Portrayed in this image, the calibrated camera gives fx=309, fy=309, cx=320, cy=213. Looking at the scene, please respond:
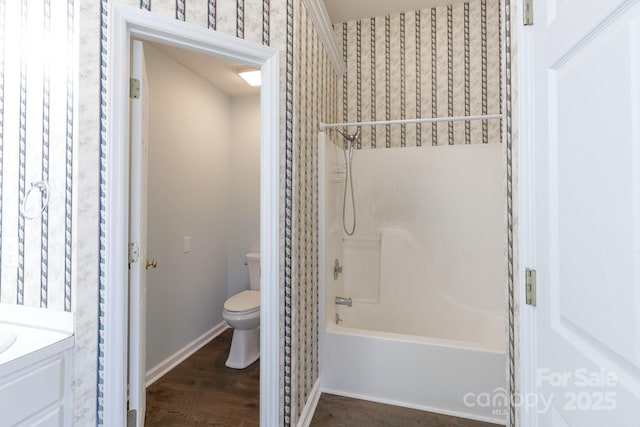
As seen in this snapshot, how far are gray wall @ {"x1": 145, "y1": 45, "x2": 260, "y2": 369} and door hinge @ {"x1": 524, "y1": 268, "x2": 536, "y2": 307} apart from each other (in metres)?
2.34

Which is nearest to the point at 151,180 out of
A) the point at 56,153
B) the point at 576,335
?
the point at 56,153

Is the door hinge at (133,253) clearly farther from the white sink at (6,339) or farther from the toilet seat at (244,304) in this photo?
the toilet seat at (244,304)

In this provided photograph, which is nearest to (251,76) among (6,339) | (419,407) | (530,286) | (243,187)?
(243,187)

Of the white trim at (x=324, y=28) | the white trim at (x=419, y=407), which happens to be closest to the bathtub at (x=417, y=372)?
the white trim at (x=419, y=407)

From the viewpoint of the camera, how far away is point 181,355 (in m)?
2.57

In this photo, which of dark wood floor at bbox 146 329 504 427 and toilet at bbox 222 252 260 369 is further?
toilet at bbox 222 252 260 369

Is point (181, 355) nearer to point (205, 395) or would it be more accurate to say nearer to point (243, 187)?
point (205, 395)

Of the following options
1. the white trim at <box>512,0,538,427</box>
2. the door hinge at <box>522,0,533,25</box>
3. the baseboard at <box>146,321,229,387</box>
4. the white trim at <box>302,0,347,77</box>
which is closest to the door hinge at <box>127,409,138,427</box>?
the baseboard at <box>146,321,229,387</box>

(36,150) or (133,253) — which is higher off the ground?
(36,150)

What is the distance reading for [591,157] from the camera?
2.14ft

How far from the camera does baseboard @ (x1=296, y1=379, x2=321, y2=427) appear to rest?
1.76 meters

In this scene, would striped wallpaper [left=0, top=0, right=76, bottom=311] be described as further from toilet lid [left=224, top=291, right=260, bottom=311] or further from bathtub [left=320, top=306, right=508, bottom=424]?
bathtub [left=320, top=306, right=508, bottom=424]

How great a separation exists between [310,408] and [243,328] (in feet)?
2.73

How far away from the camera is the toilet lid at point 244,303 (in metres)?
2.45
